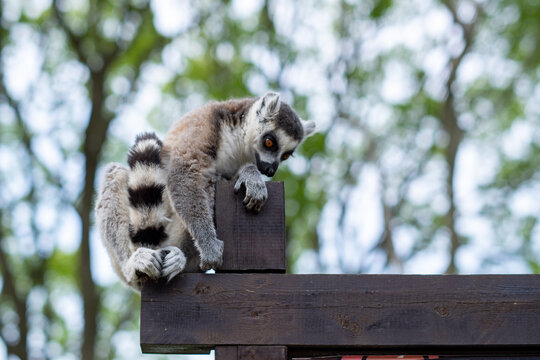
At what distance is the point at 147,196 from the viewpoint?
13.6 ft

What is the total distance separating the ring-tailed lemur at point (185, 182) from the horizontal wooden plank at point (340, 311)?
0.26m

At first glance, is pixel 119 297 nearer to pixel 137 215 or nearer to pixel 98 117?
pixel 98 117

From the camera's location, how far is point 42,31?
15031 mm

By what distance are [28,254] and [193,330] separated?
14100 millimetres

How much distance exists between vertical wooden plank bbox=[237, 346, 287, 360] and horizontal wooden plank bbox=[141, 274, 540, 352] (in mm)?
28

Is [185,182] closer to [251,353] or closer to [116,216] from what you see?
[116,216]

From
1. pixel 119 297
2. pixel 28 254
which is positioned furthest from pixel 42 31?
pixel 119 297

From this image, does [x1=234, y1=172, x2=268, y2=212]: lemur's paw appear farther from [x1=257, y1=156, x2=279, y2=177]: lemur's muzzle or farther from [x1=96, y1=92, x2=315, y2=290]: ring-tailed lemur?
[x1=257, y1=156, x2=279, y2=177]: lemur's muzzle

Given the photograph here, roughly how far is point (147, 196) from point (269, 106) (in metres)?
2.01

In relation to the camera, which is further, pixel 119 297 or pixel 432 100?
pixel 119 297

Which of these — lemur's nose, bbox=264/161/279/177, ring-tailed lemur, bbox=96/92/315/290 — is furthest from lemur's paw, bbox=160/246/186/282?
lemur's nose, bbox=264/161/279/177

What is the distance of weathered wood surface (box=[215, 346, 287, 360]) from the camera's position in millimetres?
2951

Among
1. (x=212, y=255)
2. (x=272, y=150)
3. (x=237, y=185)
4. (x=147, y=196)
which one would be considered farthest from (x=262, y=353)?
(x=272, y=150)

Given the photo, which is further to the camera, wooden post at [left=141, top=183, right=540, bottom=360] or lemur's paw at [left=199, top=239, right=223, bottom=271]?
lemur's paw at [left=199, top=239, right=223, bottom=271]
